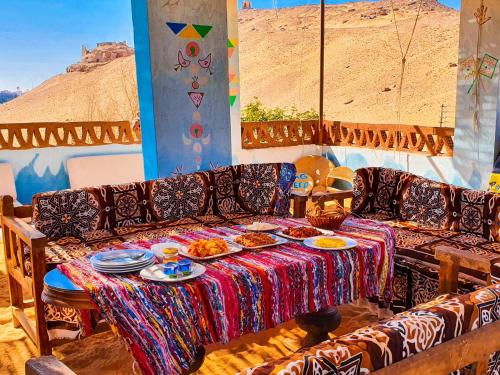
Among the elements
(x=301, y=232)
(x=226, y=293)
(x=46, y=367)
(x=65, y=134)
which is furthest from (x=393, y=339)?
(x=65, y=134)

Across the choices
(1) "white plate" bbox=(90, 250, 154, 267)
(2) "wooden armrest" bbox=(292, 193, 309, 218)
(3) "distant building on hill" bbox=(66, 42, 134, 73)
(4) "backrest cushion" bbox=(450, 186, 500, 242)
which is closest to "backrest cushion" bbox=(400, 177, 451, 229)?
(4) "backrest cushion" bbox=(450, 186, 500, 242)

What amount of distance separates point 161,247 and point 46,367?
1.32 meters

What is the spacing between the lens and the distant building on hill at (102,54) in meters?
27.6

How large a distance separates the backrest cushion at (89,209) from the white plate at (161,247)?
4.30 feet

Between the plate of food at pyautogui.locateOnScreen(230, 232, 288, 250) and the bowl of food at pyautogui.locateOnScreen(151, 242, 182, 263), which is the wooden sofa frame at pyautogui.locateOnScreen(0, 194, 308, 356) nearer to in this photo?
the bowl of food at pyautogui.locateOnScreen(151, 242, 182, 263)

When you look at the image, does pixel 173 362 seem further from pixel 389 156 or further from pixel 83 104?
pixel 83 104

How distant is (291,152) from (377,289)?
5.32m

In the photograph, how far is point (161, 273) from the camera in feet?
7.69

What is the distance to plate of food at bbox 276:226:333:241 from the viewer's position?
2.94 m

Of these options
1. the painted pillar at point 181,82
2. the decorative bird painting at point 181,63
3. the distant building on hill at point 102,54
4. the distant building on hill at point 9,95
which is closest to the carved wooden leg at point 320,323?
the painted pillar at point 181,82

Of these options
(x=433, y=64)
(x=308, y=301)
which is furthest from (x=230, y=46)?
(x=433, y=64)

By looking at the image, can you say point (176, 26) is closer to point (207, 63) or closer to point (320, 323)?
point (207, 63)

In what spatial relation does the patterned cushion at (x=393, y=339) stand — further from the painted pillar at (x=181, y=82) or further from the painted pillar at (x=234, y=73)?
the painted pillar at (x=234, y=73)

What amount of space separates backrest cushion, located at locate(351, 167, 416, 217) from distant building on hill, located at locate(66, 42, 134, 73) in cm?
2487
